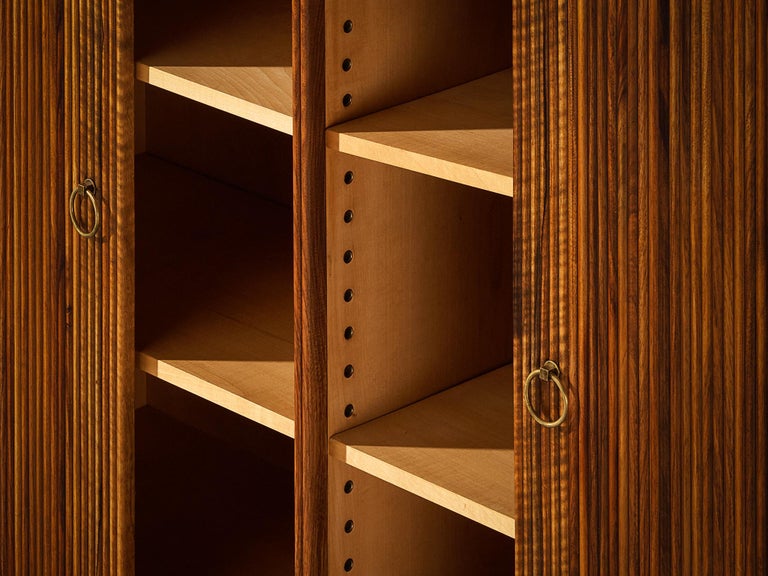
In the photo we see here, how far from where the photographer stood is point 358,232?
1324 mm

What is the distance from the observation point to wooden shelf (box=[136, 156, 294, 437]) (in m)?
1.43

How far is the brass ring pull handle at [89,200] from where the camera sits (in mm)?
1444

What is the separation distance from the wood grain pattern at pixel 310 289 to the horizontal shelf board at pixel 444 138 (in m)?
0.03

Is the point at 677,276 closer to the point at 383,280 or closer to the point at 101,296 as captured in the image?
the point at 383,280

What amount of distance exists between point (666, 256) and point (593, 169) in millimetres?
95

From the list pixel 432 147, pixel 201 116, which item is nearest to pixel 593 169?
pixel 432 147

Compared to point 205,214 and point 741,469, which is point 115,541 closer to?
point 205,214

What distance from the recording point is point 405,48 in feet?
4.42

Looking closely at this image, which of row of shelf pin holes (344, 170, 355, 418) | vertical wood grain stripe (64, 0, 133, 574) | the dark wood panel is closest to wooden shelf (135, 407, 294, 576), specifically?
vertical wood grain stripe (64, 0, 133, 574)

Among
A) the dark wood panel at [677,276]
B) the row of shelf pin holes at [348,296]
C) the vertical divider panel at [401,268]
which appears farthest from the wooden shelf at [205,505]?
the dark wood panel at [677,276]

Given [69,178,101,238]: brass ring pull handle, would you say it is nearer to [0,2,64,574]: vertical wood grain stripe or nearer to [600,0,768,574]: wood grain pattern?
[0,2,64,574]: vertical wood grain stripe

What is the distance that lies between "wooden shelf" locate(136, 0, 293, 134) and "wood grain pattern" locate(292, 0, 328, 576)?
0.04 meters

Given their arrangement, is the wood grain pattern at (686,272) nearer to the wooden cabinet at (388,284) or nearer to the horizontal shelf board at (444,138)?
the wooden cabinet at (388,284)

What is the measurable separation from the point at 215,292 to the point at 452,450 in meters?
0.46
